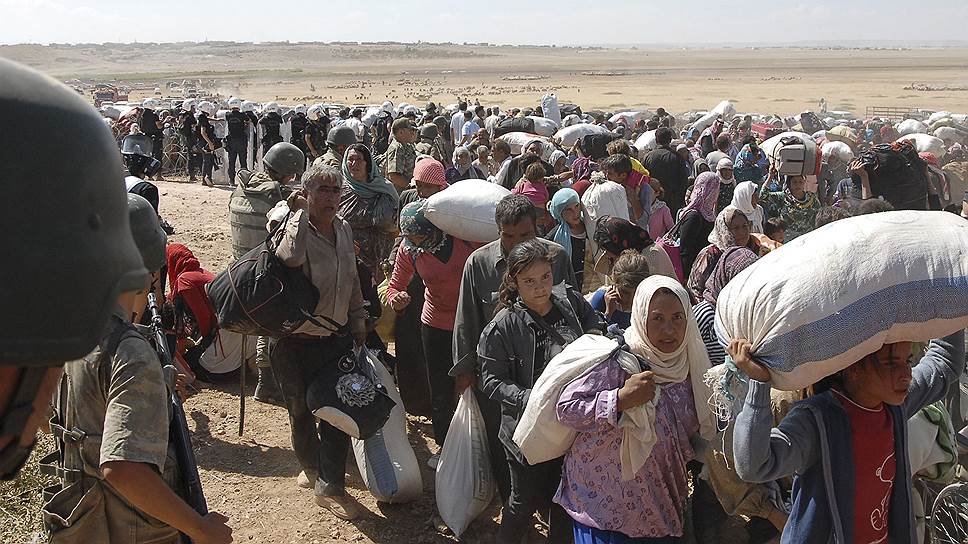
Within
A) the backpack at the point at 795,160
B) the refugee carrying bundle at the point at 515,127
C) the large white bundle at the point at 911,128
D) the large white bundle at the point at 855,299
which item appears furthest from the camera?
the large white bundle at the point at 911,128

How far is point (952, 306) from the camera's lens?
7.84 ft

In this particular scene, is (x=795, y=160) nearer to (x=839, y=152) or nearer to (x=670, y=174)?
(x=670, y=174)

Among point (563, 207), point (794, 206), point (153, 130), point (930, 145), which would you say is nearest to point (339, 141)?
point (563, 207)

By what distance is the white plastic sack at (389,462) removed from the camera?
15.9 feet

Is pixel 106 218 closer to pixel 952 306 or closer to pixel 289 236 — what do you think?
pixel 952 306

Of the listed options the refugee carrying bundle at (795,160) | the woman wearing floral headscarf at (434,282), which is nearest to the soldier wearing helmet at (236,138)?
the refugee carrying bundle at (795,160)

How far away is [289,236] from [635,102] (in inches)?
1718

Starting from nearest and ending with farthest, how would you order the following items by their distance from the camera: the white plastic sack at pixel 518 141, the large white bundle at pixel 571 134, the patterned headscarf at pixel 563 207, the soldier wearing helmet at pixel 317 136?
the patterned headscarf at pixel 563 207 < the white plastic sack at pixel 518 141 < the large white bundle at pixel 571 134 < the soldier wearing helmet at pixel 317 136

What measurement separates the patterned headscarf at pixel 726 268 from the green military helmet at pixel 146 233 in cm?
295

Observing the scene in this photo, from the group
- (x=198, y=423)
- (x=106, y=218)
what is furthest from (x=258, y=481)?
(x=106, y=218)

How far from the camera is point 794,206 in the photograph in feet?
24.4

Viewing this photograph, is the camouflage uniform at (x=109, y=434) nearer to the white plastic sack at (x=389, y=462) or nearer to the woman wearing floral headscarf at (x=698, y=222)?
the white plastic sack at (x=389, y=462)

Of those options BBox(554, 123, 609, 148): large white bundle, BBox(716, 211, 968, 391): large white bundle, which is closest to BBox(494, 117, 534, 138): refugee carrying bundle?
BBox(554, 123, 609, 148): large white bundle

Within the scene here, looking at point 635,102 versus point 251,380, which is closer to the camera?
point 251,380
